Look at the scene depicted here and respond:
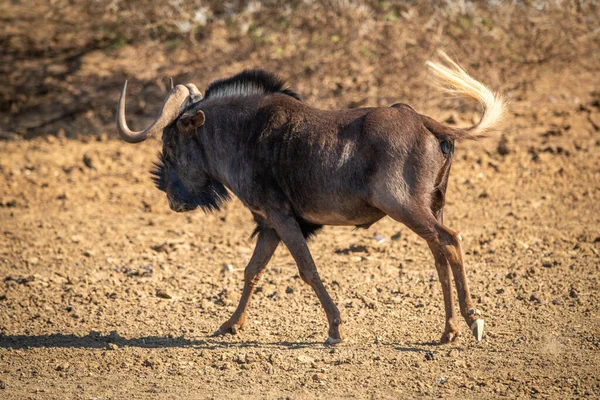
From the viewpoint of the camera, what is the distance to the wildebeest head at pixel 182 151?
685 cm

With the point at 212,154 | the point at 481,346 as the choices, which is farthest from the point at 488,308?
the point at 212,154

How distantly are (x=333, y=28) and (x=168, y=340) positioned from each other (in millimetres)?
7746

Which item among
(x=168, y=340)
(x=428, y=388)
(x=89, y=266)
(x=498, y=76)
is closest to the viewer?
(x=428, y=388)

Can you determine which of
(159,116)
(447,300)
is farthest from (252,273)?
(447,300)

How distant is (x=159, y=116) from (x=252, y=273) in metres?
1.49

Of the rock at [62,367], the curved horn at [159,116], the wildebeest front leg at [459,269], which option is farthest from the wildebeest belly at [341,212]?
the rock at [62,367]

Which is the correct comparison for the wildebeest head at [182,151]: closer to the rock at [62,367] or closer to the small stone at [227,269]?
the small stone at [227,269]

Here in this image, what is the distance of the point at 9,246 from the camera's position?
9.63 m

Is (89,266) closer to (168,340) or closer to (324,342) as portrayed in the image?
(168,340)

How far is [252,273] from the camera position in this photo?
6957 mm

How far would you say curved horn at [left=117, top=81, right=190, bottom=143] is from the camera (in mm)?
6816

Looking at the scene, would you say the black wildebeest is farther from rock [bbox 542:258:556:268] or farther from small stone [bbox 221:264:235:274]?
rock [bbox 542:258:556:268]

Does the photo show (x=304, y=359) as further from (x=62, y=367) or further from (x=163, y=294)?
(x=163, y=294)

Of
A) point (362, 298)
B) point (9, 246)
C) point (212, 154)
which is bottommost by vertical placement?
point (9, 246)
